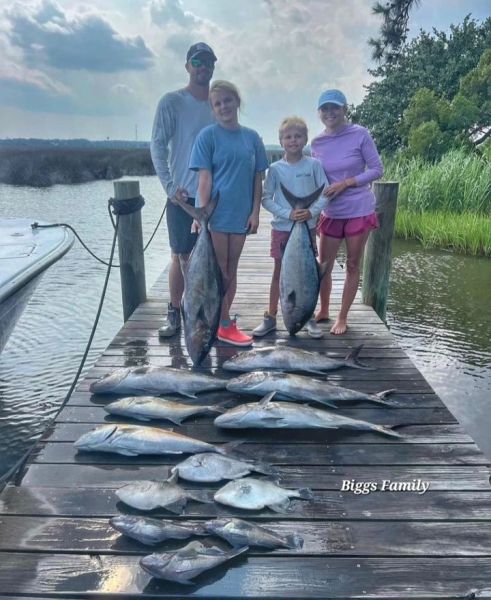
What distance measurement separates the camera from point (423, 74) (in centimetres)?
1750

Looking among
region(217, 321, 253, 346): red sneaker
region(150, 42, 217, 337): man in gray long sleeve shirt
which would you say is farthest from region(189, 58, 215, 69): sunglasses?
region(217, 321, 253, 346): red sneaker

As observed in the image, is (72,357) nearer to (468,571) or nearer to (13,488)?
(13,488)

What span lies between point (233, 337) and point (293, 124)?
152 centimetres

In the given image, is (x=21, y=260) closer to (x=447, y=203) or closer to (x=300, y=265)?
(x=300, y=265)

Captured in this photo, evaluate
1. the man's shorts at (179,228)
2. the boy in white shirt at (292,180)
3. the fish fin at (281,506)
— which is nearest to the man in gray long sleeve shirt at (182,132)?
the man's shorts at (179,228)

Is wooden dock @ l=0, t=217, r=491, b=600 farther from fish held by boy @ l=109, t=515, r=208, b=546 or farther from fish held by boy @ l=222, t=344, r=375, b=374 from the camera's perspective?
fish held by boy @ l=222, t=344, r=375, b=374

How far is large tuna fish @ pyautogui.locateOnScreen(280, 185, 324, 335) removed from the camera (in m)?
3.28

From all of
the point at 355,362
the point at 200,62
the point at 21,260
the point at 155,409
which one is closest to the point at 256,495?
the point at 155,409

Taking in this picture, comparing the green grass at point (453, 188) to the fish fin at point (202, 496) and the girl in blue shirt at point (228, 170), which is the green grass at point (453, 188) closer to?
the girl in blue shirt at point (228, 170)

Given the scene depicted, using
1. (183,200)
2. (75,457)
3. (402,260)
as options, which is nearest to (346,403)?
(75,457)

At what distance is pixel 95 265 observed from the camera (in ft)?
32.9

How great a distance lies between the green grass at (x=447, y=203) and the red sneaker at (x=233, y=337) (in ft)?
24.3

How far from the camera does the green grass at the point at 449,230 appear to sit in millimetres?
9438

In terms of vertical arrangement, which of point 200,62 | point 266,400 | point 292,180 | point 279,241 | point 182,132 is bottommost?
point 266,400
